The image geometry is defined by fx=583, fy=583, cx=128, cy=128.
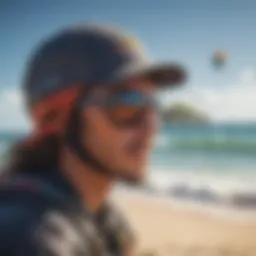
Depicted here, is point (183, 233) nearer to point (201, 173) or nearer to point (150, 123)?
point (201, 173)

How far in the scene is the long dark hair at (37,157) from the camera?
3.34ft

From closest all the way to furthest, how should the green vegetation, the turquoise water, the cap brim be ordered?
the cap brim < the green vegetation < the turquoise water

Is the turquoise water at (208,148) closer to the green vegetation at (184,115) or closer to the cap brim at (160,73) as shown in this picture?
the green vegetation at (184,115)

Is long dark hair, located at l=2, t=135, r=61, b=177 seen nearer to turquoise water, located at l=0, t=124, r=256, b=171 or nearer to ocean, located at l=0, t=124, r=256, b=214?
ocean, located at l=0, t=124, r=256, b=214

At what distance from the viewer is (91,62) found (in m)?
1.00

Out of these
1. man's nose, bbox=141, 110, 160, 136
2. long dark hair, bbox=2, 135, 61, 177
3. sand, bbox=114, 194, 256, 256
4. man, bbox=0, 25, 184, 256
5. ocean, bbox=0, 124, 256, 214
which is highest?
ocean, bbox=0, 124, 256, 214

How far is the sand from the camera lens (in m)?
2.80

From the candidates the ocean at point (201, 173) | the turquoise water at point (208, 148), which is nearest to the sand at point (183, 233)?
the ocean at point (201, 173)

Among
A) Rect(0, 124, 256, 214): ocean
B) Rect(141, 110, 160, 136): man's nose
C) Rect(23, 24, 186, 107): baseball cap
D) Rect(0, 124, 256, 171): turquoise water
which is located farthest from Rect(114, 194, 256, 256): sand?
Rect(23, 24, 186, 107): baseball cap

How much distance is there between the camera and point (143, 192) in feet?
10.1

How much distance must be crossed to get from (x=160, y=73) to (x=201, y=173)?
3529 millimetres

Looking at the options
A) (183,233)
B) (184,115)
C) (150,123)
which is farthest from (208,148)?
(150,123)

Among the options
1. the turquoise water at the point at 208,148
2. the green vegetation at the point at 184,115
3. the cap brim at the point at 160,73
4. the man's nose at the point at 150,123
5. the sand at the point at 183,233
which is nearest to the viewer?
the cap brim at the point at 160,73

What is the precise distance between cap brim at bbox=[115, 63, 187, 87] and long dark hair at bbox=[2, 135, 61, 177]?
177mm
